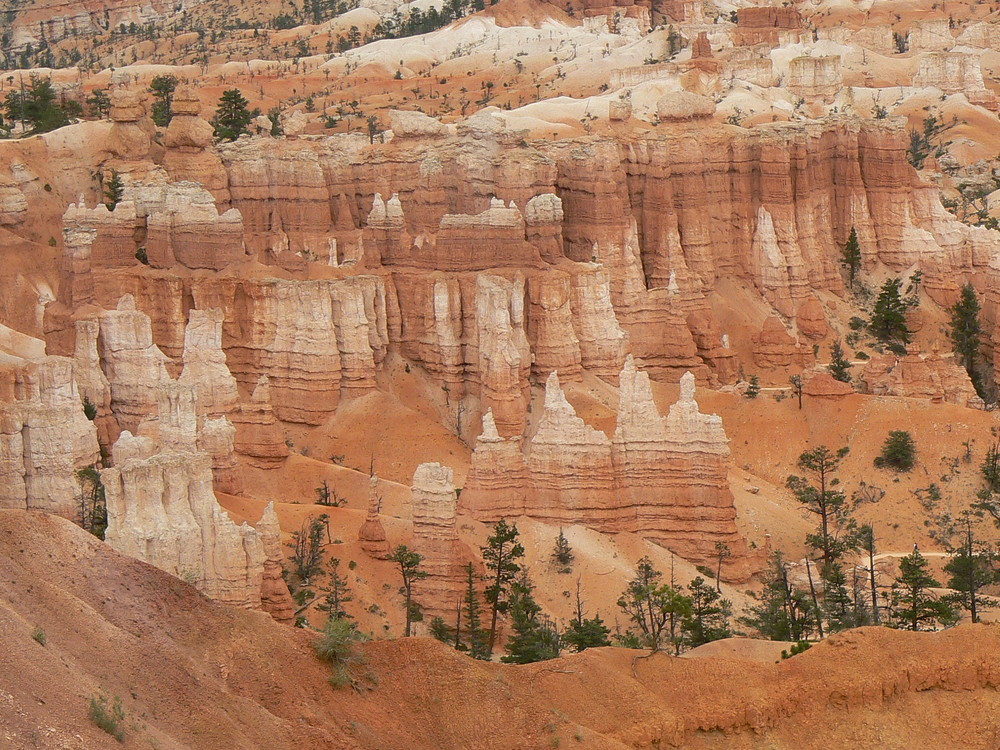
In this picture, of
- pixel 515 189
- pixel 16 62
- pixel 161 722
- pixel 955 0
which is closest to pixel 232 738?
pixel 161 722

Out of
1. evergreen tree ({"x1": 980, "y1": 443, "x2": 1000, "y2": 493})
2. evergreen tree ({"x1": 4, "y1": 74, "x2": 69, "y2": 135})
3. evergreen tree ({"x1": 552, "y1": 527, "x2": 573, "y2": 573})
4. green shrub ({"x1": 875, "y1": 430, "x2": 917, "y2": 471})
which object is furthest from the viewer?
evergreen tree ({"x1": 4, "y1": 74, "x2": 69, "y2": 135})

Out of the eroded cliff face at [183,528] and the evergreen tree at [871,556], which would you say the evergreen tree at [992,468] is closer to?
the evergreen tree at [871,556]

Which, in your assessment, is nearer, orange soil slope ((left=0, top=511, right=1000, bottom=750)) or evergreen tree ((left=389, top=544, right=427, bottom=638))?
orange soil slope ((left=0, top=511, right=1000, bottom=750))

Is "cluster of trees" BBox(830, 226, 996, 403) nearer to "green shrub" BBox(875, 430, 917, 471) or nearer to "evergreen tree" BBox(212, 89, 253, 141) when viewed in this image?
"green shrub" BBox(875, 430, 917, 471)

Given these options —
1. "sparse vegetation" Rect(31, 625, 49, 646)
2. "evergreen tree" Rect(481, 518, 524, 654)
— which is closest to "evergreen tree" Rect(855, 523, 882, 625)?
"evergreen tree" Rect(481, 518, 524, 654)

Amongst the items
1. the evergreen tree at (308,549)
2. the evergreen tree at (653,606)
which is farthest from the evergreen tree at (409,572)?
the evergreen tree at (653,606)

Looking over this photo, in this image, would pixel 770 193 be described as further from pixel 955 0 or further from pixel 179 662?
pixel 955 0
